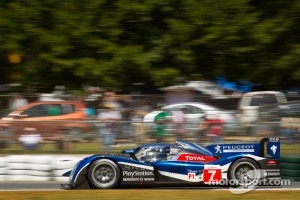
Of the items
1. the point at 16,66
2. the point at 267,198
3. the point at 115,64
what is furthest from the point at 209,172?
the point at 16,66

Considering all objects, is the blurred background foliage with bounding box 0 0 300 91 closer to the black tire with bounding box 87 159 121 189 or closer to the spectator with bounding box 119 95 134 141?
the spectator with bounding box 119 95 134 141

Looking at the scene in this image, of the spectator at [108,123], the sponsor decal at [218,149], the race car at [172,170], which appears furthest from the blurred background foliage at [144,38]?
the race car at [172,170]

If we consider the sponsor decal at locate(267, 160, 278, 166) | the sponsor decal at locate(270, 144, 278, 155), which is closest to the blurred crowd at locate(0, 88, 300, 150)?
the sponsor decal at locate(270, 144, 278, 155)

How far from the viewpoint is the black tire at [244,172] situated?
9.56 meters

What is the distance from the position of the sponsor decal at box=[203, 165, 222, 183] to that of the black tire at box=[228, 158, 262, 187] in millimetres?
168

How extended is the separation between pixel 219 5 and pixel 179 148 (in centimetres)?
771

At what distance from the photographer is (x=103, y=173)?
9594 mm

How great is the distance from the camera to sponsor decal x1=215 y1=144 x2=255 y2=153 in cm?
998

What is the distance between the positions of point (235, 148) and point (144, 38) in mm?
7832

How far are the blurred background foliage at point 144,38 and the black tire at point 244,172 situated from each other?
726 cm

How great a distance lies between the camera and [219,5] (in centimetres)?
1669

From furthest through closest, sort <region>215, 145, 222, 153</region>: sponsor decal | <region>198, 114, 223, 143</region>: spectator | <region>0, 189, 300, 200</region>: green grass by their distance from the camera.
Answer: <region>198, 114, 223, 143</region>: spectator → <region>215, 145, 222, 153</region>: sponsor decal → <region>0, 189, 300, 200</region>: green grass

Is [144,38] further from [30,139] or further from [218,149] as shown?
[218,149]

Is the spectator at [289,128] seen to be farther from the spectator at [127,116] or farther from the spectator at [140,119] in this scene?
the spectator at [127,116]
